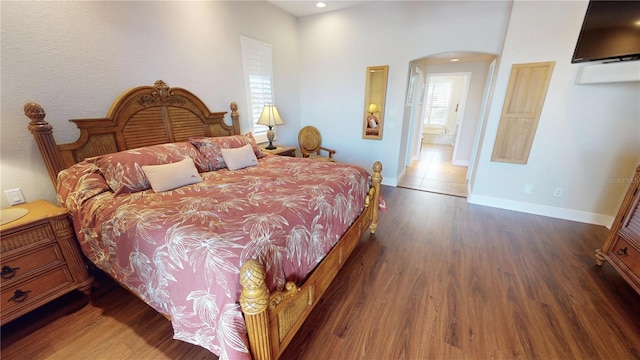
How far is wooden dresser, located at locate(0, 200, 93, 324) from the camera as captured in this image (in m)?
1.41

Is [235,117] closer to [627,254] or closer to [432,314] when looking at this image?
[432,314]

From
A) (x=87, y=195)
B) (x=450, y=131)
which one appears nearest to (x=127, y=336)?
(x=87, y=195)

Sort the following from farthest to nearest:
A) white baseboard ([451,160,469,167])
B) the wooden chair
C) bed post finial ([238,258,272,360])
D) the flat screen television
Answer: white baseboard ([451,160,469,167]) → the wooden chair → the flat screen television → bed post finial ([238,258,272,360])

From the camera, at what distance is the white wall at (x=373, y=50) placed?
121 inches

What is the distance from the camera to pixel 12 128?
1650mm

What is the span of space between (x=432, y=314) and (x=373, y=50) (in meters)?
3.64

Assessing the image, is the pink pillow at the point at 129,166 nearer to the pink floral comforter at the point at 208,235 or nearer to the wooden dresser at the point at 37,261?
the pink floral comforter at the point at 208,235

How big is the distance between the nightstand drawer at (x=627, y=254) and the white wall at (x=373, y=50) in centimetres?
248

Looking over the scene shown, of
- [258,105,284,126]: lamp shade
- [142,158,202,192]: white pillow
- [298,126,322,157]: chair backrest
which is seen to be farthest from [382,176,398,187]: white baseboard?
[142,158,202,192]: white pillow

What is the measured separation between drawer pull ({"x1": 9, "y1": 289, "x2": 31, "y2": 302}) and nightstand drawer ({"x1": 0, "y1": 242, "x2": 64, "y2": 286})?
81mm

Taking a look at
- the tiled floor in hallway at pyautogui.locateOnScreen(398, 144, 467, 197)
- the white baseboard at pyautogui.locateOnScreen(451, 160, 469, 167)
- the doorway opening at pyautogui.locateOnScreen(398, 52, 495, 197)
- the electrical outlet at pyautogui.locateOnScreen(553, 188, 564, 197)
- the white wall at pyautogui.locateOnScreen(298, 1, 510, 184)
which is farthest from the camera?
the white baseboard at pyautogui.locateOnScreen(451, 160, 469, 167)

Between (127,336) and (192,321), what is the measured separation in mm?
735

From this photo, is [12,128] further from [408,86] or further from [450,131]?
[450,131]

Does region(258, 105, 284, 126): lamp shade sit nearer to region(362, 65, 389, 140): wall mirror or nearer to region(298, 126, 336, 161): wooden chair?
region(298, 126, 336, 161): wooden chair
